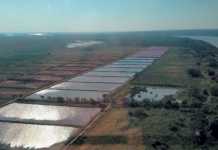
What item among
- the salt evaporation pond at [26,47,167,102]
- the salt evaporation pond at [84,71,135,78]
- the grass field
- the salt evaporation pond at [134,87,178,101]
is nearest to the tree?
the salt evaporation pond at [134,87,178,101]

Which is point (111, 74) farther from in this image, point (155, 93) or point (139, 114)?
point (139, 114)

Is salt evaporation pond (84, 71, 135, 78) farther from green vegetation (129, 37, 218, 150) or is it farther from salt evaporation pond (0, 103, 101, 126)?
Result: salt evaporation pond (0, 103, 101, 126)

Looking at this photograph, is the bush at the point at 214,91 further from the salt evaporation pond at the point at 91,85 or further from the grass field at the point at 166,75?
the salt evaporation pond at the point at 91,85

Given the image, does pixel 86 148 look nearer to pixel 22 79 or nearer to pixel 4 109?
pixel 4 109

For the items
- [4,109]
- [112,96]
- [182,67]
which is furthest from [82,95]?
[182,67]

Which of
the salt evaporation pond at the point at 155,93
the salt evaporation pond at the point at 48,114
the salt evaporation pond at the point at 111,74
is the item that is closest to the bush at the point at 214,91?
the salt evaporation pond at the point at 155,93

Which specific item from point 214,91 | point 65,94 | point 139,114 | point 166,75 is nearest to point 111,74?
point 166,75

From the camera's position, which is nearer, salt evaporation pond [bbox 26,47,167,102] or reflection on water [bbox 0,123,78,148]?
reflection on water [bbox 0,123,78,148]
